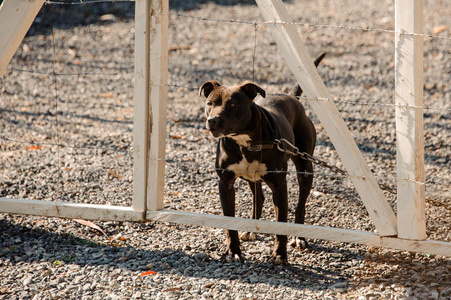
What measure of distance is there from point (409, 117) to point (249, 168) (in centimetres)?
128

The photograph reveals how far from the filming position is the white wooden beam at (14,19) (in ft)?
13.4

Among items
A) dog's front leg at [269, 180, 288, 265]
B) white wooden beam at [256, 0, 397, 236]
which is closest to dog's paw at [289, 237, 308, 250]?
dog's front leg at [269, 180, 288, 265]

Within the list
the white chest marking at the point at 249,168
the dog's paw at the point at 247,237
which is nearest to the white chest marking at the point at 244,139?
the white chest marking at the point at 249,168

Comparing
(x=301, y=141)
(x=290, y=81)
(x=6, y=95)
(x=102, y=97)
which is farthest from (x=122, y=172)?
(x=290, y=81)

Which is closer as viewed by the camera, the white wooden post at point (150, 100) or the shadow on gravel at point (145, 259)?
the white wooden post at point (150, 100)

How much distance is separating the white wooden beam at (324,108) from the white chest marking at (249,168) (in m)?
0.75

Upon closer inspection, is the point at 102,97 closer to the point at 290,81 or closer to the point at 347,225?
the point at 290,81

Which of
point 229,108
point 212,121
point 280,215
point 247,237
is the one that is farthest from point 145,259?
point 229,108

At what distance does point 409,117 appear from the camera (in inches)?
136

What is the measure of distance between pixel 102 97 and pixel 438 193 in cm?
529

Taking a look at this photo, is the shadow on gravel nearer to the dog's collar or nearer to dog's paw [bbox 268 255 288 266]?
dog's paw [bbox 268 255 288 266]

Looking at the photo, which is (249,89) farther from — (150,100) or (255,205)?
(255,205)

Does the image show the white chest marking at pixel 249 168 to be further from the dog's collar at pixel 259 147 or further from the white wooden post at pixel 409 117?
the white wooden post at pixel 409 117

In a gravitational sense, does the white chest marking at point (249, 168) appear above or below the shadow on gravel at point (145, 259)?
above
